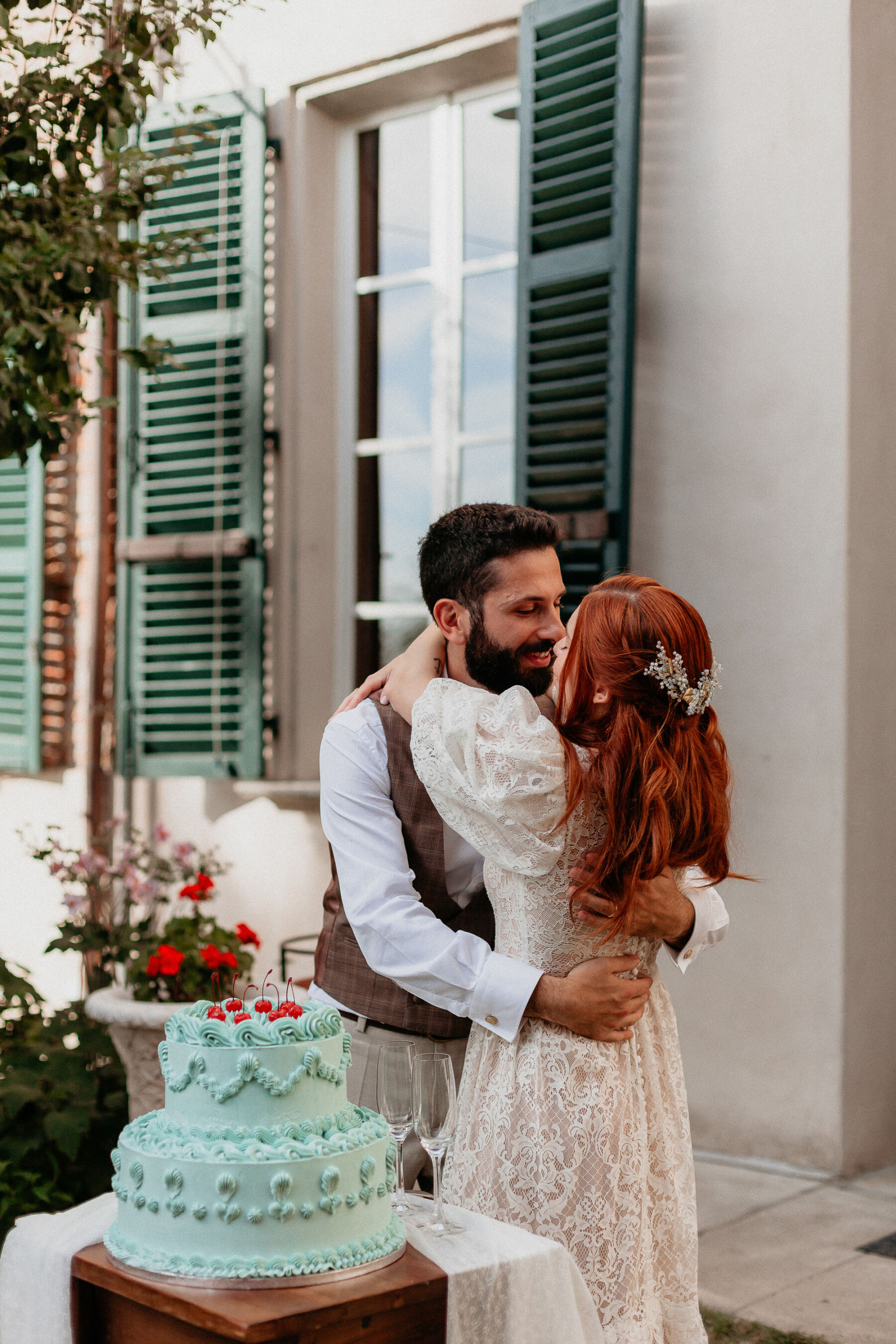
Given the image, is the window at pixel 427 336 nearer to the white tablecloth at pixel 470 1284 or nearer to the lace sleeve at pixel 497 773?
the lace sleeve at pixel 497 773

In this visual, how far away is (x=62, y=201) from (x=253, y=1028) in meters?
2.37

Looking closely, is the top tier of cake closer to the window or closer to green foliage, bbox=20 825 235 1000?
green foliage, bbox=20 825 235 1000

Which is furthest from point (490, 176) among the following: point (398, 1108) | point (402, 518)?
point (398, 1108)

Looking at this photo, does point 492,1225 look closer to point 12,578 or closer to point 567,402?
point 567,402

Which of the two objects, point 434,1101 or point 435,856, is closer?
point 434,1101

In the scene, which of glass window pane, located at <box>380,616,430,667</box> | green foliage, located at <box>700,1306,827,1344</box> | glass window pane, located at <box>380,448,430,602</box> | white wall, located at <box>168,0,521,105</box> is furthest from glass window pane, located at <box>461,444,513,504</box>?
green foliage, located at <box>700,1306,827,1344</box>

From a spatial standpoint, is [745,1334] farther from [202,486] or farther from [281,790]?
[202,486]

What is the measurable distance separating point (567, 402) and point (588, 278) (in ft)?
1.20

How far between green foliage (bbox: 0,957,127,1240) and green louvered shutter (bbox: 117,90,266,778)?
122 centimetres

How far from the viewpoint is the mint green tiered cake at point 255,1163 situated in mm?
1553

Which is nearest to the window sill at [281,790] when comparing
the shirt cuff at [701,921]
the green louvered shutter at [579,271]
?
the green louvered shutter at [579,271]

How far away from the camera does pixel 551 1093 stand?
1.95 metres


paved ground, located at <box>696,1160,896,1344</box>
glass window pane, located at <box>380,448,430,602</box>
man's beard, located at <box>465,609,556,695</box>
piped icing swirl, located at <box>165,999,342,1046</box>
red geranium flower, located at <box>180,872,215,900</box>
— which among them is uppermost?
glass window pane, located at <box>380,448,430,602</box>

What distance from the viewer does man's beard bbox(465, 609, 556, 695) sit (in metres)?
2.24
